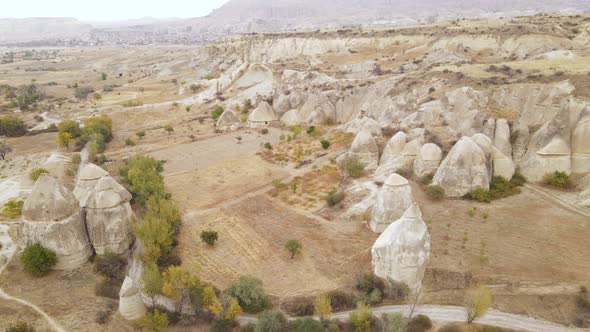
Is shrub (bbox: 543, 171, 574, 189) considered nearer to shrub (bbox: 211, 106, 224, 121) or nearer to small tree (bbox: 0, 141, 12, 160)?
shrub (bbox: 211, 106, 224, 121)

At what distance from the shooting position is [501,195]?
25.5m

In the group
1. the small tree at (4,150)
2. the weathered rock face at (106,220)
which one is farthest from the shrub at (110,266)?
the small tree at (4,150)

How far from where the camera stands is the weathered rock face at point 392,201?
2325 cm

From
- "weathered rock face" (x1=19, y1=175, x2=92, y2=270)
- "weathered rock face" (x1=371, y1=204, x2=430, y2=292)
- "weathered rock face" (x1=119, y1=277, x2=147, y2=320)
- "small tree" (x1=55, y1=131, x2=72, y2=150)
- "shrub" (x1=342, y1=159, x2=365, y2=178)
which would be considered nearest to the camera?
"weathered rock face" (x1=119, y1=277, x2=147, y2=320)

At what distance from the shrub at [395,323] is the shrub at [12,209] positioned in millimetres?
26117

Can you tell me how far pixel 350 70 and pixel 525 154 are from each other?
36.3 meters

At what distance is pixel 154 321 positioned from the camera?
1733 cm

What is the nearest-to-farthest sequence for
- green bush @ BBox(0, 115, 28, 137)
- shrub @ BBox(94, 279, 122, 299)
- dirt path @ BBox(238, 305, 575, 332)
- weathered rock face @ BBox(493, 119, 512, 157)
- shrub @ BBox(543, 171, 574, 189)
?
1. dirt path @ BBox(238, 305, 575, 332)
2. shrub @ BBox(94, 279, 122, 299)
3. shrub @ BBox(543, 171, 574, 189)
4. weathered rock face @ BBox(493, 119, 512, 157)
5. green bush @ BBox(0, 115, 28, 137)

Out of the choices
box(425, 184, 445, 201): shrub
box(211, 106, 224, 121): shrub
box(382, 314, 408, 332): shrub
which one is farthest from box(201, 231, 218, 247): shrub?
box(211, 106, 224, 121): shrub

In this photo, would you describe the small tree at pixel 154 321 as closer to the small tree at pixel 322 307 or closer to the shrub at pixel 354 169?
the small tree at pixel 322 307

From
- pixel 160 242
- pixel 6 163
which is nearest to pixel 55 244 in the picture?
pixel 160 242

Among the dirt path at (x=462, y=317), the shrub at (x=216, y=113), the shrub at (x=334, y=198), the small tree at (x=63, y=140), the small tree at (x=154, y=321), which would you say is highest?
the shrub at (x=216, y=113)

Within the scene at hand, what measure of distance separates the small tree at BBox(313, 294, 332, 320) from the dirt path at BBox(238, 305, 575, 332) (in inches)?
33.8

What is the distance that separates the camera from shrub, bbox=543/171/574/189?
25.4m
